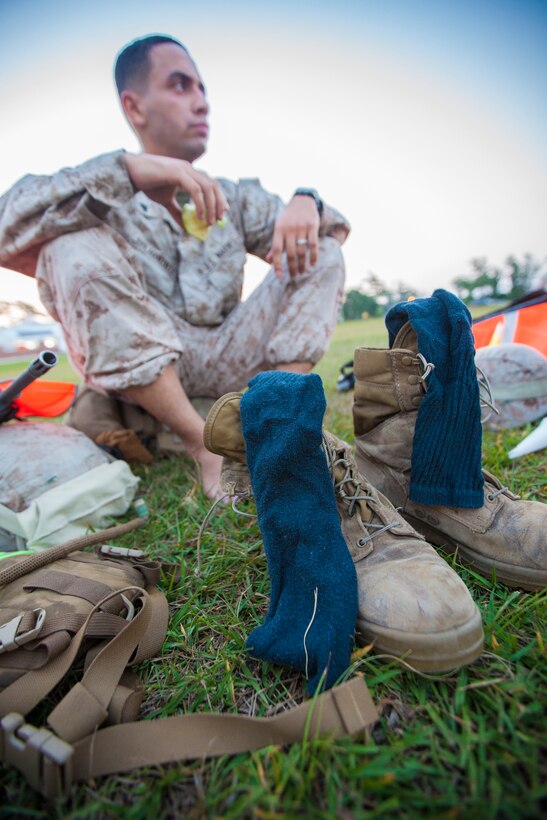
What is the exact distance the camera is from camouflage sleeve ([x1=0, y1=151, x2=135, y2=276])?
4.89 feet

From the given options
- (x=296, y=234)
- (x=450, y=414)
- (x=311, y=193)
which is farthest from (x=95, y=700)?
(x=311, y=193)

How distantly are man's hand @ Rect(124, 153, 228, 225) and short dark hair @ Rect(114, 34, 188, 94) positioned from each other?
2.74ft

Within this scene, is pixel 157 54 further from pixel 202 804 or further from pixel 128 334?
pixel 202 804

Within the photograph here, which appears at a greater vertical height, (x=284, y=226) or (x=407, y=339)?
(x=284, y=226)

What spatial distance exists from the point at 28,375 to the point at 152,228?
3.34ft

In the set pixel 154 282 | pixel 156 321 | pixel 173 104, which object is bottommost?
pixel 156 321

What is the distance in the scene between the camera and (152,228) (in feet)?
6.47

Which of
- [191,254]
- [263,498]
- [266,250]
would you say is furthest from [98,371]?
[266,250]

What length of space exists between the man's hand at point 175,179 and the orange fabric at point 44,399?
1036mm

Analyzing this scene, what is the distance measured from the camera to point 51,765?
53 cm

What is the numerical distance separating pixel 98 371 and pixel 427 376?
4.26 feet

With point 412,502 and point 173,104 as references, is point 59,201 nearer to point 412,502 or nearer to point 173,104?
point 173,104

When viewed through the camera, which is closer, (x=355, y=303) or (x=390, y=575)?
(x=390, y=575)

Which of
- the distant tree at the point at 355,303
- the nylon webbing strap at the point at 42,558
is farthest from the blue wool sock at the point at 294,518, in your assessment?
the distant tree at the point at 355,303
